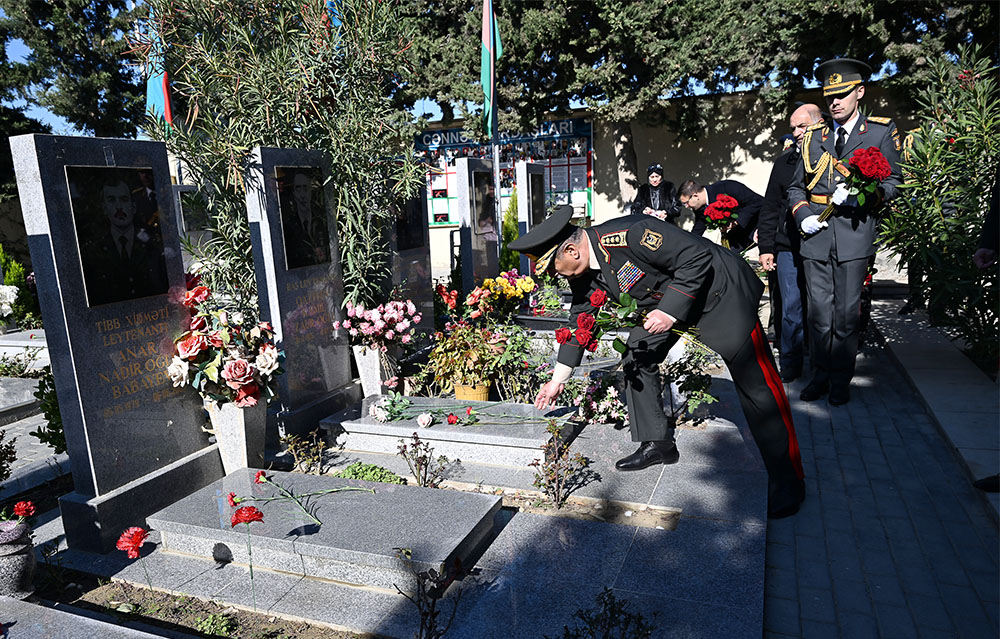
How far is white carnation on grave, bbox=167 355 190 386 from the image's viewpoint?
3876mm

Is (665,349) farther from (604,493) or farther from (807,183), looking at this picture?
(807,183)

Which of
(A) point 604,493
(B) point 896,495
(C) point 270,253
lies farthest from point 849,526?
(C) point 270,253

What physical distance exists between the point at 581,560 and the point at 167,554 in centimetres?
219

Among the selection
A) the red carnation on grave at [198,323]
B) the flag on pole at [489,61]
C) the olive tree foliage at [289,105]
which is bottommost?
the red carnation on grave at [198,323]

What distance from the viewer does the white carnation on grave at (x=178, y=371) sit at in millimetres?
3876

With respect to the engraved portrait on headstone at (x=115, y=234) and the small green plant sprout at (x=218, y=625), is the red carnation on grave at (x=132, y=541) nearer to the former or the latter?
the small green plant sprout at (x=218, y=625)

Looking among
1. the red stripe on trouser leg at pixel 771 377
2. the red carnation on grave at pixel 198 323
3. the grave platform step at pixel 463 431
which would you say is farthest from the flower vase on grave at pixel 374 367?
the red stripe on trouser leg at pixel 771 377

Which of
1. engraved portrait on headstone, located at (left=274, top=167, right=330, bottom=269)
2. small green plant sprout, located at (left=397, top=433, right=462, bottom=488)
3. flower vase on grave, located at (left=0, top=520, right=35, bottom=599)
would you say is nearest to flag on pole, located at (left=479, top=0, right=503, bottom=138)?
engraved portrait on headstone, located at (left=274, top=167, right=330, bottom=269)

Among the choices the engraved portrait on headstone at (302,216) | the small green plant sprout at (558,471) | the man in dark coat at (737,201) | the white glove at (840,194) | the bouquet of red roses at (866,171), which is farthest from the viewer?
the man in dark coat at (737,201)

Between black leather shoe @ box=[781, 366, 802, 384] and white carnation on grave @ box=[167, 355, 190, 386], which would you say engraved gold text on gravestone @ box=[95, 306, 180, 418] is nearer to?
white carnation on grave @ box=[167, 355, 190, 386]

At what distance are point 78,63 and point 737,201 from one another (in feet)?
68.8

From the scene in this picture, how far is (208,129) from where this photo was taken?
513 centimetres

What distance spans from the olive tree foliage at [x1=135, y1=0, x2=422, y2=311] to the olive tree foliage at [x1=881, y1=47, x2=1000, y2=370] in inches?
163

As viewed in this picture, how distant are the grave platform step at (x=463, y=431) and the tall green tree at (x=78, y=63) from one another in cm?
1709
